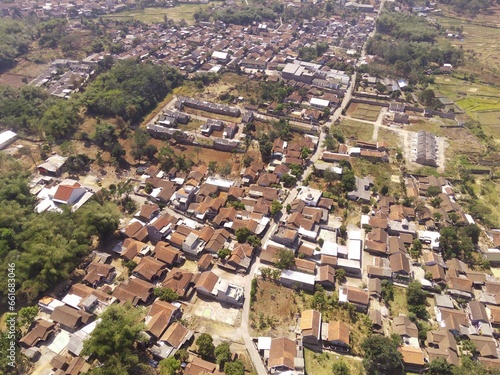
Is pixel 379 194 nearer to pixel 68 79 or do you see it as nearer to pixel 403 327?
pixel 403 327

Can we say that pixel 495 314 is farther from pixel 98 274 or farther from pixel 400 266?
pixel 98 274

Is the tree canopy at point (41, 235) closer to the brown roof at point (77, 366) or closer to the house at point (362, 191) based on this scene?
the brown roof at point (77, 366)

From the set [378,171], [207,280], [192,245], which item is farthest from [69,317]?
[378,171]

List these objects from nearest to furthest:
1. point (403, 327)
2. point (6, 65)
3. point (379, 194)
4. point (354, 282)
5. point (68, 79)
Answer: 1. point (403, 327)
2. point (354, 282)
3. point (379, 194)
4. point (68, 79)
5. point (6, 65)

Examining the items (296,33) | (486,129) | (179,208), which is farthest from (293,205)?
(296,33)

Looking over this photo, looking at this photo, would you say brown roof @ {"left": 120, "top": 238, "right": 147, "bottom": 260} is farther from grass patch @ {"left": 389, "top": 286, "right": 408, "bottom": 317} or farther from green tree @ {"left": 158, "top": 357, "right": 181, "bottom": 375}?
grass patch @ {"left": 389, "top": 286, "right": 408, "bottom": 317}

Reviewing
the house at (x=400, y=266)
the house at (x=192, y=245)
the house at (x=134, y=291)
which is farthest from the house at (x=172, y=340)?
the house at (x=400, y=266)

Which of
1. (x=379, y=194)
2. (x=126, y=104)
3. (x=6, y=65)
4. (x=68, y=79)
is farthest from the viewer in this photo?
(x=6, y=65)
